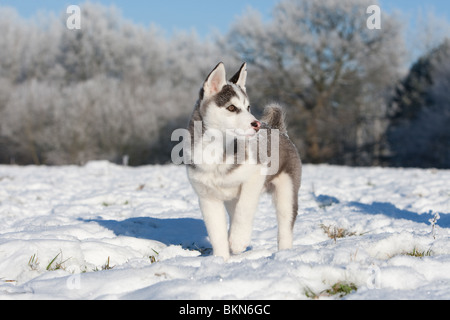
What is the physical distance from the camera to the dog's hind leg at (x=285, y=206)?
4.29m

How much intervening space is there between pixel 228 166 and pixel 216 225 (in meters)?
0.56

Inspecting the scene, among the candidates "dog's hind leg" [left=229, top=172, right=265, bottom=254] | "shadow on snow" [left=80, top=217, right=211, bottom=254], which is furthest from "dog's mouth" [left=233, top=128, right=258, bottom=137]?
"shadow on snow" [left=80, top=217, right=211, bottom=254]

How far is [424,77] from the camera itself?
98.3 feet

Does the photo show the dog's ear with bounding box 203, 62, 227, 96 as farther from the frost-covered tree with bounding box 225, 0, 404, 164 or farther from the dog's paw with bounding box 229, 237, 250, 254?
the frost-covered tree with bounding box 225, 0, 404, 164

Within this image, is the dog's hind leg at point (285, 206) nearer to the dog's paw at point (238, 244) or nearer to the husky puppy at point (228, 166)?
the husky puppy at point (228, 166)

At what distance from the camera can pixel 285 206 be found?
4359mm

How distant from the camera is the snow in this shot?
2.75 meters

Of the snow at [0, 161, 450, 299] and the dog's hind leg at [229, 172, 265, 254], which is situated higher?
the dog's hind leg at [229, 172, 265, 254]

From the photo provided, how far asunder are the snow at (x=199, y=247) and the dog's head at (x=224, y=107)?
109cm

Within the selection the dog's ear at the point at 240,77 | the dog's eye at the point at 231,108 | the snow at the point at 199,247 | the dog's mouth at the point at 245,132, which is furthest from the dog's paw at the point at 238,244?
the dog's ear at the point at 240,77

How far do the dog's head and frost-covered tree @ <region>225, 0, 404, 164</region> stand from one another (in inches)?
949

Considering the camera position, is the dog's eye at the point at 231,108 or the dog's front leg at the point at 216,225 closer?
the dog's front leg at the point at 216,225
